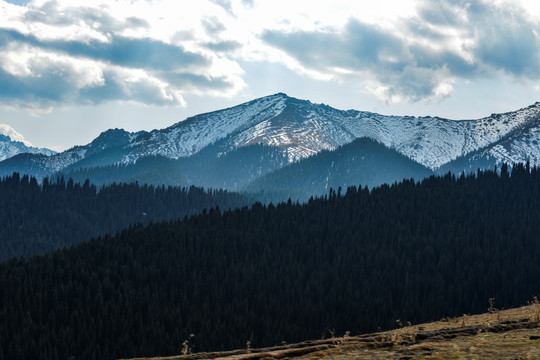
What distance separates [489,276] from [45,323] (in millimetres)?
128106

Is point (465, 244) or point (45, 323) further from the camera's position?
point (465, 244)

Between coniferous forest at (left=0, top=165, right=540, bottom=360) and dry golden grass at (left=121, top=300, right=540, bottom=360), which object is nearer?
dry golden grass at (left=121, top=300, right=540, bottom=360)

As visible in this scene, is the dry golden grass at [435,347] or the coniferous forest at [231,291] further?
the coniferous forest at [231,291]

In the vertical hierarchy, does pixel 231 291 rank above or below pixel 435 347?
below

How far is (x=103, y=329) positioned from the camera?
138 metres

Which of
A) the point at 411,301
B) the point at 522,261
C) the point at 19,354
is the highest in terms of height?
the point at 522,261

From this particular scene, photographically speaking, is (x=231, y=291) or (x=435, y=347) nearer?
(x=435, y=347)

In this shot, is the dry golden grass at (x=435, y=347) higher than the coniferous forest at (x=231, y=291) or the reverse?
higher

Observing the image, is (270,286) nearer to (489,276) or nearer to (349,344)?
(489,276)

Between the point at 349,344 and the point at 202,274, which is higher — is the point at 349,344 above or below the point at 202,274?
above

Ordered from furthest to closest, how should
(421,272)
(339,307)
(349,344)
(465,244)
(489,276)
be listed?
(465,244) < (421,272) < (489,276) < (339,307) < (349,344)

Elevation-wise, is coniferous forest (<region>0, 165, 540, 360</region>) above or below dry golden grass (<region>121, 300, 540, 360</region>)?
below

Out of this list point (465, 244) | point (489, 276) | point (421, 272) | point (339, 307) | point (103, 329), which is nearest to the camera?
point (103, 329)

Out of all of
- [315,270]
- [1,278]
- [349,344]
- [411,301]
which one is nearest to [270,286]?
[315,270]
